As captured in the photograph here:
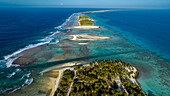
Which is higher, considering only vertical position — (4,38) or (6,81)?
(4,38)

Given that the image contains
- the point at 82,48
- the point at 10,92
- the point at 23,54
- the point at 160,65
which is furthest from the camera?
the point at 82,48

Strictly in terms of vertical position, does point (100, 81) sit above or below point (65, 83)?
above

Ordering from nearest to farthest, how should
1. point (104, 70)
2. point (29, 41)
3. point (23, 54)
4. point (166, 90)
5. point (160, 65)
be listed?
1. point (166, 90)
2. point (104, 70)
3. point (160, 65)
4. point (23, 54)
5. point (29, 41)

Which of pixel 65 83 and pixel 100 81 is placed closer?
pixel 65 83

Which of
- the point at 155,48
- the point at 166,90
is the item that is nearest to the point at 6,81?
the point at 166,90

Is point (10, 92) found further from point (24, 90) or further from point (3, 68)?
point (3, 68)
